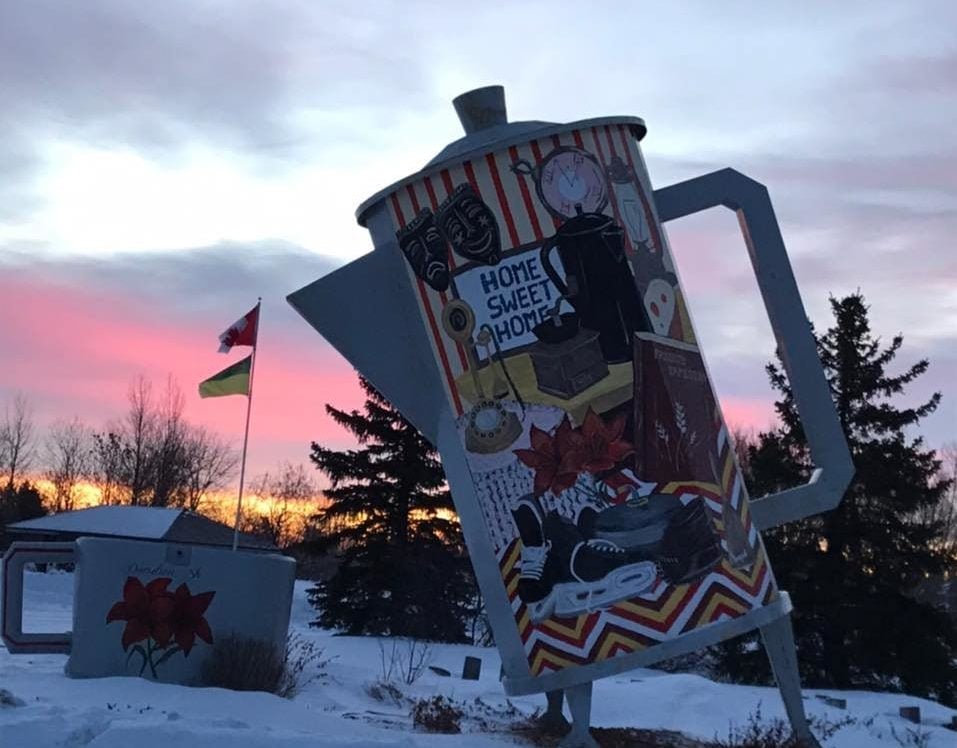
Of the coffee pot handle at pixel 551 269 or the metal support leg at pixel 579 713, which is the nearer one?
the metal support leg at pixel 579 713

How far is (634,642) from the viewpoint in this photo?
20.1 feet

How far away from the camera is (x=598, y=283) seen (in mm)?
6402

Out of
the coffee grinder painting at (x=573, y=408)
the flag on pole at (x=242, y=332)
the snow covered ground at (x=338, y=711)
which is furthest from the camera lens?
the flag on pole at (x=242, y=332)

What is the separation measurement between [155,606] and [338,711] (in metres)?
1.71

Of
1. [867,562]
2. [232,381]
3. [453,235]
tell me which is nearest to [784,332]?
[453,235]

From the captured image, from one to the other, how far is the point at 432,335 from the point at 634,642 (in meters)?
1.87

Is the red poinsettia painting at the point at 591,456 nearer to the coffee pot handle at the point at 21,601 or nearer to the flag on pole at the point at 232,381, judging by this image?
the coffee pot handle at the point at 21,601

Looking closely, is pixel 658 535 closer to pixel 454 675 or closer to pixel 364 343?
pixel 364 343

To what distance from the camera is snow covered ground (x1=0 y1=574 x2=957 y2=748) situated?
19.6 feet

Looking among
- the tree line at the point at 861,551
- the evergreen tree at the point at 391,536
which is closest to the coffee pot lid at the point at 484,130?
the tree line at the point at 861,551

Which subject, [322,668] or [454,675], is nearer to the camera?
[322,668]

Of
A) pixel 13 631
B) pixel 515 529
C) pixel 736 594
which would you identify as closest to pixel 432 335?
pixel 515 529

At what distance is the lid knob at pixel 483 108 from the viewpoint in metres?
6.98

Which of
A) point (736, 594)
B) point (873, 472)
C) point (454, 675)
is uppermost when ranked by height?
point (873, 472)
